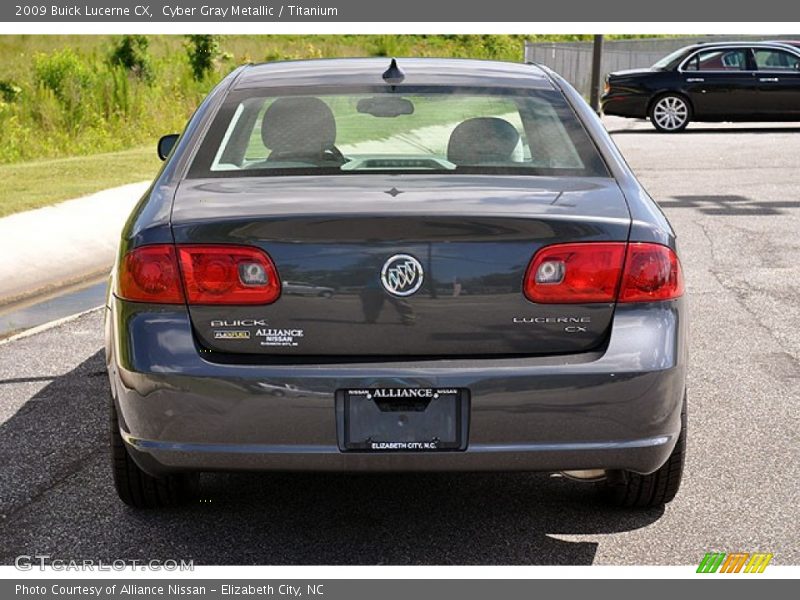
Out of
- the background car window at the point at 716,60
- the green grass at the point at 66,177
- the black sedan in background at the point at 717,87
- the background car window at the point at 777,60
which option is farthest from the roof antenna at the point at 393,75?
the background car window at the point at 777,60

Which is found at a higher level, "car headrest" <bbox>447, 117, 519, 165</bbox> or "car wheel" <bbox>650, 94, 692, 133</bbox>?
"car headrest" <bbox>447, 117, 519, 165</bbox>

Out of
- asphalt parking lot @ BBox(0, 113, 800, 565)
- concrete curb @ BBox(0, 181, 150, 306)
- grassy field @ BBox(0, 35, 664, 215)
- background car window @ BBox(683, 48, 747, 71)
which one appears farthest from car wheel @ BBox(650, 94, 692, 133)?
asphalt parking lot @ BBox(0, 113, 800, 565)

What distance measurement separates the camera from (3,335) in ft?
26.4

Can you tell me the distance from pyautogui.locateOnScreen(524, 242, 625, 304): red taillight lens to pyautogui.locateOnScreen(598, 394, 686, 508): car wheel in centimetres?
69

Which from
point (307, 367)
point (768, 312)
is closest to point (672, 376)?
point (307, 367)

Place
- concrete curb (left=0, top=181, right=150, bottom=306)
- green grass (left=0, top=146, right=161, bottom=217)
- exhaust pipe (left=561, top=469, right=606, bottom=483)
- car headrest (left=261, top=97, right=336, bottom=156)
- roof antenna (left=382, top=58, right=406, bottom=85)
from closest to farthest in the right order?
exhaust pipe (left=561, top=469, right=606, bottom=483) → car headrest (left=261, top=97, right=336, bottom=156) → roof antenna (left=382, top=58, right=406, bottom=85) → concrete curb (left=0, top=181, right=150, bottom=306) → green grass (left=0, top=146, right=161, bottom=217)

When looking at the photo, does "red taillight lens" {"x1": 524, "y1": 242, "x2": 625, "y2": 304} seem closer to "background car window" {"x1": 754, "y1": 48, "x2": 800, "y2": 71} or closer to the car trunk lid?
the car trunk lid

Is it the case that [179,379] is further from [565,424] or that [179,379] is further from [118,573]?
[565,424]

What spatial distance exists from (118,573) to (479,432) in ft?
3.86

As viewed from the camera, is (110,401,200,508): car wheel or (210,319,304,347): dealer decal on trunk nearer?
(210,319,304,347): dealer decal on trunk

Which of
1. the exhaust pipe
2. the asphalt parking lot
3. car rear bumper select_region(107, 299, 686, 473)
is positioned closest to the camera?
car rear bumper select_region(107, 299, 686, 473)

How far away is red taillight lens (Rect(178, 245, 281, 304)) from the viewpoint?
401cm

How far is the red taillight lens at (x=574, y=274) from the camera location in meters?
4.02

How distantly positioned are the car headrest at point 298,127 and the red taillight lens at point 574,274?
1.22 metres
